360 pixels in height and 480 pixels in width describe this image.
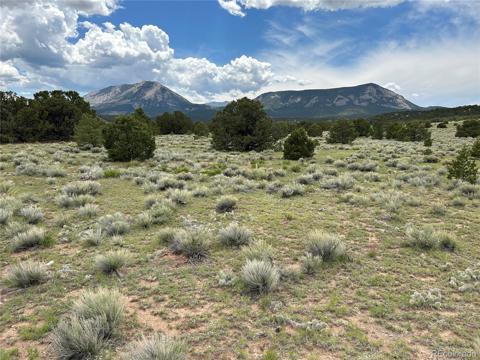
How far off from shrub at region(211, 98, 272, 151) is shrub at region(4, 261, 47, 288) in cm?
2376

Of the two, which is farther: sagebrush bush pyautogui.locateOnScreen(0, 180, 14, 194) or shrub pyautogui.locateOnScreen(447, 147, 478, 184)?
shrub pyautogui.locateOnScreen(447, 147, 478, 184)

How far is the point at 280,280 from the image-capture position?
16.5 ft

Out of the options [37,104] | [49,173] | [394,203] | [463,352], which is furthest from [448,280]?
[37,104]

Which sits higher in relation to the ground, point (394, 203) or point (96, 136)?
point (96, 136)

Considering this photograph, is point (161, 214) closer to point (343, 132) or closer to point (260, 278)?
point (260, 278)

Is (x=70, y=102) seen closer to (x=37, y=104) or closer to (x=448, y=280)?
(x=37, y=104)

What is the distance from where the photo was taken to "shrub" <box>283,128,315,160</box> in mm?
21666

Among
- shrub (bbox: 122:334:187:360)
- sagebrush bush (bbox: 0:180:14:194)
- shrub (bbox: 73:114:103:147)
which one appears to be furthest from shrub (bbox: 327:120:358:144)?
shrub (bbox: 122:334:187:360)

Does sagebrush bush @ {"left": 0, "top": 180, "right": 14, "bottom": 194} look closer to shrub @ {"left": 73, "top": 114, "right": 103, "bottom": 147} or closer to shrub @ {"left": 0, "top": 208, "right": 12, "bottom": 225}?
shrub @ {"left": 0, "top": 208, "right": 12, "bottom": 225}

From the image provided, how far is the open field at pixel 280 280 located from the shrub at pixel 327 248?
0.26 m

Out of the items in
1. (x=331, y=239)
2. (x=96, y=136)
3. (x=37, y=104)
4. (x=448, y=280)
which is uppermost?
(x=37, y=104)

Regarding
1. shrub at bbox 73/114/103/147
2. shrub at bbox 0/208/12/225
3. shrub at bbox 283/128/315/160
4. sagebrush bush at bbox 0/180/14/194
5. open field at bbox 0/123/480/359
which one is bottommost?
open field at bbox 0/123/480/359

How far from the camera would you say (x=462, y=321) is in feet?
13.1

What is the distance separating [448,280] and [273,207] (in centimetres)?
509
